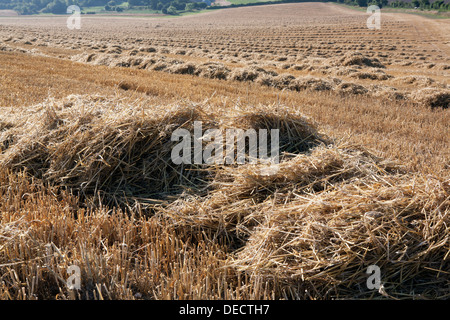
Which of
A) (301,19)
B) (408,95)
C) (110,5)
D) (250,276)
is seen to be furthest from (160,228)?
(110,5)

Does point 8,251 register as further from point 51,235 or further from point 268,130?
point 268,130

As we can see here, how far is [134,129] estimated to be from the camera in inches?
153

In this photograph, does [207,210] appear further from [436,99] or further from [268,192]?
[436,99]

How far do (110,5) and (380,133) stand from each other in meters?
147

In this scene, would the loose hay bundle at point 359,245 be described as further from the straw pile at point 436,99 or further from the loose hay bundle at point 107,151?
the straw pile at point 436,99
